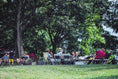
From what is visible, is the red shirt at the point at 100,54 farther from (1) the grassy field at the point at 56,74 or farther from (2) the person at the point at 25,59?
(1) the grassy field at the point at 56,74

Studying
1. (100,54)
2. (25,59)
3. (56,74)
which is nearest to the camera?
(56,74)

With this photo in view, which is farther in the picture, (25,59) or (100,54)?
(25,59)

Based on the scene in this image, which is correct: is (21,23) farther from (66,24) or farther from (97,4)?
(97,4)

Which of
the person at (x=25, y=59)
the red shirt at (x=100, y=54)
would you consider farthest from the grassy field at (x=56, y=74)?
the person at (x=25, y=59)

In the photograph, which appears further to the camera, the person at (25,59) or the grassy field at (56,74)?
the person at (25,59)

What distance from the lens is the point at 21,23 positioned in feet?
90.9

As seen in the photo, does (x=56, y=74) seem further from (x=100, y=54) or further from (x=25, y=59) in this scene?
(x=25, y=59)

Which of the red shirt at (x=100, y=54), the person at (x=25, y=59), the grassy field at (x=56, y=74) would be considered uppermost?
the grassy field at (x=56, y=74)

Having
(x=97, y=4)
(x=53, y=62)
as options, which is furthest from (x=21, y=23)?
(x=97, y=4)

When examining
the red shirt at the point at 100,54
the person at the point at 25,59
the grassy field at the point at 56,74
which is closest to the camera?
the grassy field at the point at 56,74

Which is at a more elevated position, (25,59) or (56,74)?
(56,74)

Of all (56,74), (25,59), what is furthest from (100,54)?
(56,74)

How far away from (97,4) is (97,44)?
730 cm

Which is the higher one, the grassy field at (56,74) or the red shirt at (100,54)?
the grassy field at (56,74)
